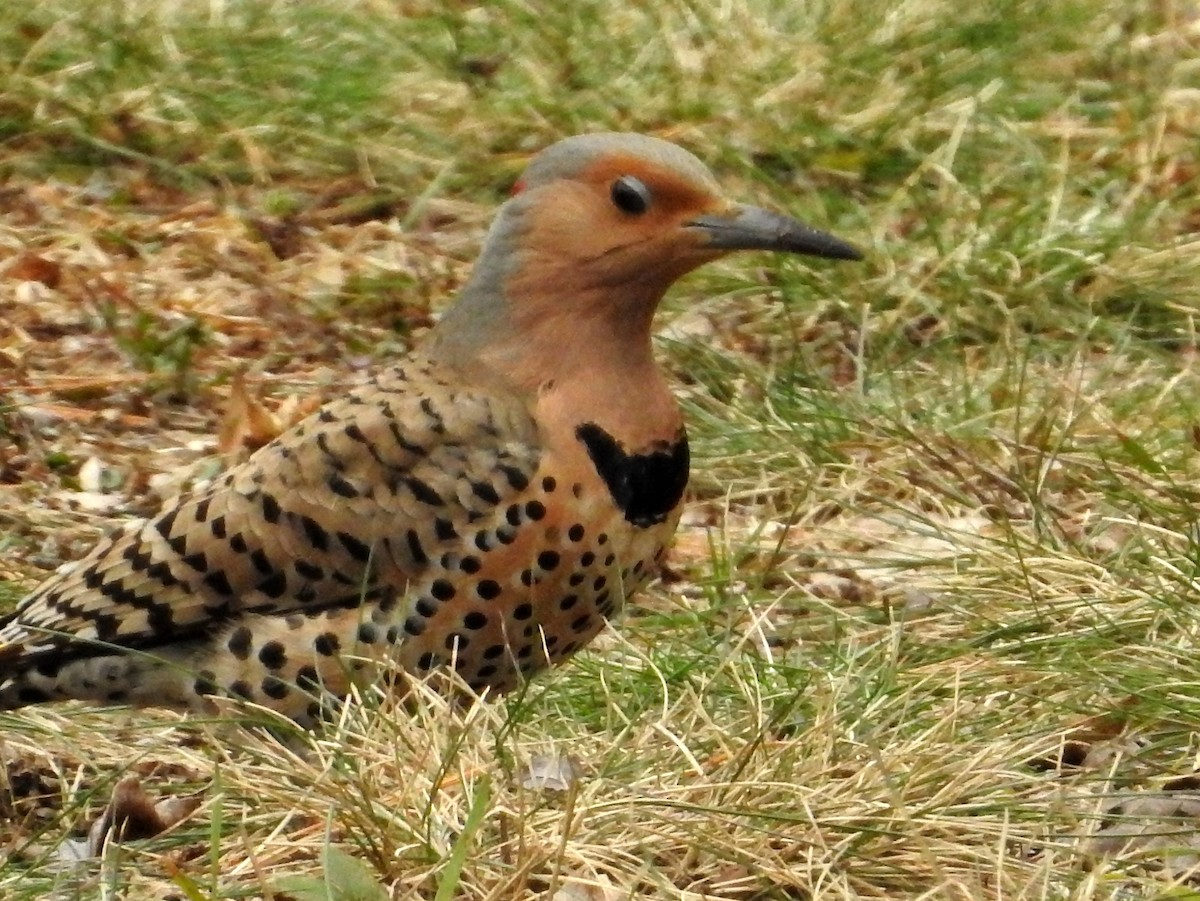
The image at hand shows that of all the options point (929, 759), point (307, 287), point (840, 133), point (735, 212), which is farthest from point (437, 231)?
point (929, 759)

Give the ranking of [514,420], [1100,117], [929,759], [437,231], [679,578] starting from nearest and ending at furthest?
[929,759], [514,420], [679,578], [437,231], [1100,117]

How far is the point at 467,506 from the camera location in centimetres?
386

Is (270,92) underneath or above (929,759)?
above

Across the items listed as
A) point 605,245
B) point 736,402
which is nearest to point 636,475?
point 605,245

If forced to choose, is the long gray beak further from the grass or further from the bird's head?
the grass

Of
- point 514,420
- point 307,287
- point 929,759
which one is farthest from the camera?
point 307,287

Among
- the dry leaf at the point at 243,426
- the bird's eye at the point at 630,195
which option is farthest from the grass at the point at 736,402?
the bird's eye at the point at 630,195

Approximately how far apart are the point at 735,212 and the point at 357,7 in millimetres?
4597

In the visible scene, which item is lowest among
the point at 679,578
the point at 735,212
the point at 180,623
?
the point at 679,578

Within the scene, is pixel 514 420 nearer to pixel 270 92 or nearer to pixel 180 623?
pixel 180 623

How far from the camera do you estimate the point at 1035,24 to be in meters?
8.26

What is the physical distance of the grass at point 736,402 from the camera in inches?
127

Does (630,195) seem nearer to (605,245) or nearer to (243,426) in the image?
(605,245)

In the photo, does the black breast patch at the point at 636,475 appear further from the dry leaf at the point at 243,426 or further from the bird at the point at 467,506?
the dry leaf at the point at 243,426
